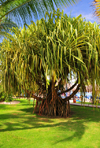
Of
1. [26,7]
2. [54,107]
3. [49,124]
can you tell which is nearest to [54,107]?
[54,107]

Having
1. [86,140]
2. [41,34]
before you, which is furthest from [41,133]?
[41,34]

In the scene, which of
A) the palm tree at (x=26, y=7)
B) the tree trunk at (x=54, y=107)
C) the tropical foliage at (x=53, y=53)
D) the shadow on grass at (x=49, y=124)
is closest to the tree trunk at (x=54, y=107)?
the tree trunk at (x=54, y=107)

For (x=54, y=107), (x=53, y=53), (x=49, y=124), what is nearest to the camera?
(x=53, y=53)

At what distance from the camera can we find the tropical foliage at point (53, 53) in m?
4.95

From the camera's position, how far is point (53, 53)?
16.4 ft

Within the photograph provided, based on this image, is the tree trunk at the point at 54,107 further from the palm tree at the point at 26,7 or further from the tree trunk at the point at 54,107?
the palm tree at the point at 26,7

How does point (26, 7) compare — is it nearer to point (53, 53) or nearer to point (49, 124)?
point (53, 53)

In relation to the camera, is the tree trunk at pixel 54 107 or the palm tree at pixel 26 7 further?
the tree trunk at pixel 54 107

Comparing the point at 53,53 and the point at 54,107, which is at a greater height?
the point at 53,53

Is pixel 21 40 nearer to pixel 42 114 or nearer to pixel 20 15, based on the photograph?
pixel 20 15

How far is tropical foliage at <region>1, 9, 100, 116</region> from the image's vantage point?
16.2ft

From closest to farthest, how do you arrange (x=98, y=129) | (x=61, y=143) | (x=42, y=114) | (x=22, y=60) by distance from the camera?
(x=61, y=143) < (x=98, y=129) < (x=22, y=60) < (x=42, y=114)

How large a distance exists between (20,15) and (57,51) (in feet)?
7.13

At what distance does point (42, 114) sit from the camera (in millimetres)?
7285
